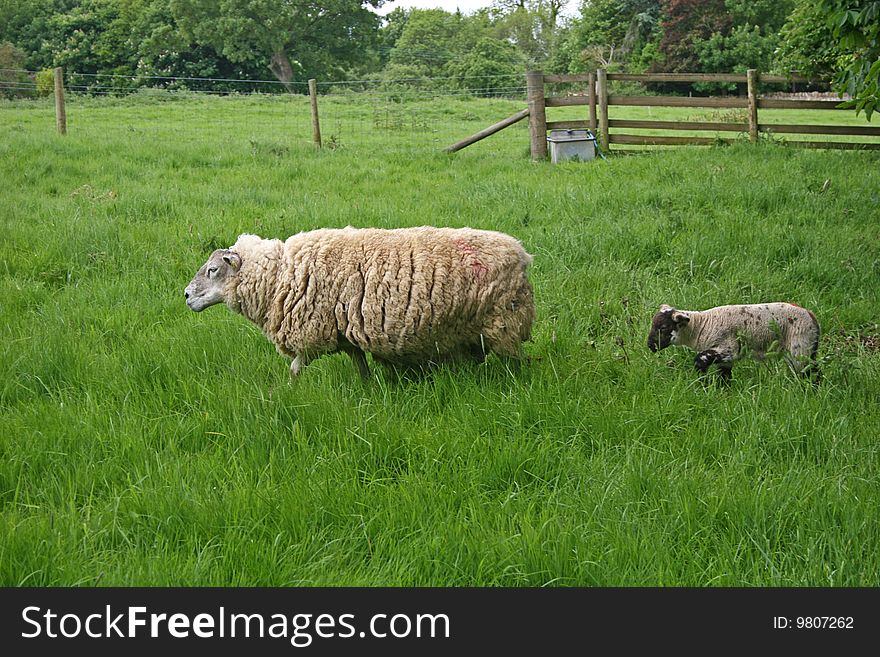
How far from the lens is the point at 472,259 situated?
4.88 metres

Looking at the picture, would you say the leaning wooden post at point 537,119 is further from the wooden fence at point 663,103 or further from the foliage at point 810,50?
the foliage at point 810,50

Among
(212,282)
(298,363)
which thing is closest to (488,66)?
(212,282)

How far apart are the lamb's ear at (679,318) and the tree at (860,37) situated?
2676mm

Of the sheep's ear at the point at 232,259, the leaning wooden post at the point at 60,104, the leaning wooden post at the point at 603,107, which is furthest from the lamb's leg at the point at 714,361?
the leaning wooden post at the point at 60,104

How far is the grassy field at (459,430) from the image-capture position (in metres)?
3.11

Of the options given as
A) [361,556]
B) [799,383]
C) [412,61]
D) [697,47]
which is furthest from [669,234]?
[412,61]

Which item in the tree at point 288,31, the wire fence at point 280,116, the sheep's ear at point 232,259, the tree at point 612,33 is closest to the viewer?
the sheep's ear at point 232,259

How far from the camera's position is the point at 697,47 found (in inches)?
1679

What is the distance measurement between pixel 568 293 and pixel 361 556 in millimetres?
3819

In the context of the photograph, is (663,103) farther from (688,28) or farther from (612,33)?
(612,33)

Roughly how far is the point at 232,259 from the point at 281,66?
47.9 m

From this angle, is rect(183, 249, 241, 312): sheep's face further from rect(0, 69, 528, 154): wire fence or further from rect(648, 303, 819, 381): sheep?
rect(0, 69, 528, 154): wire fence

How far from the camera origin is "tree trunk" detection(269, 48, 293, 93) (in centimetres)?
4928

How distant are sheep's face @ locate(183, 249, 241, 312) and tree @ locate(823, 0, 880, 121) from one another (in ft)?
16.4
